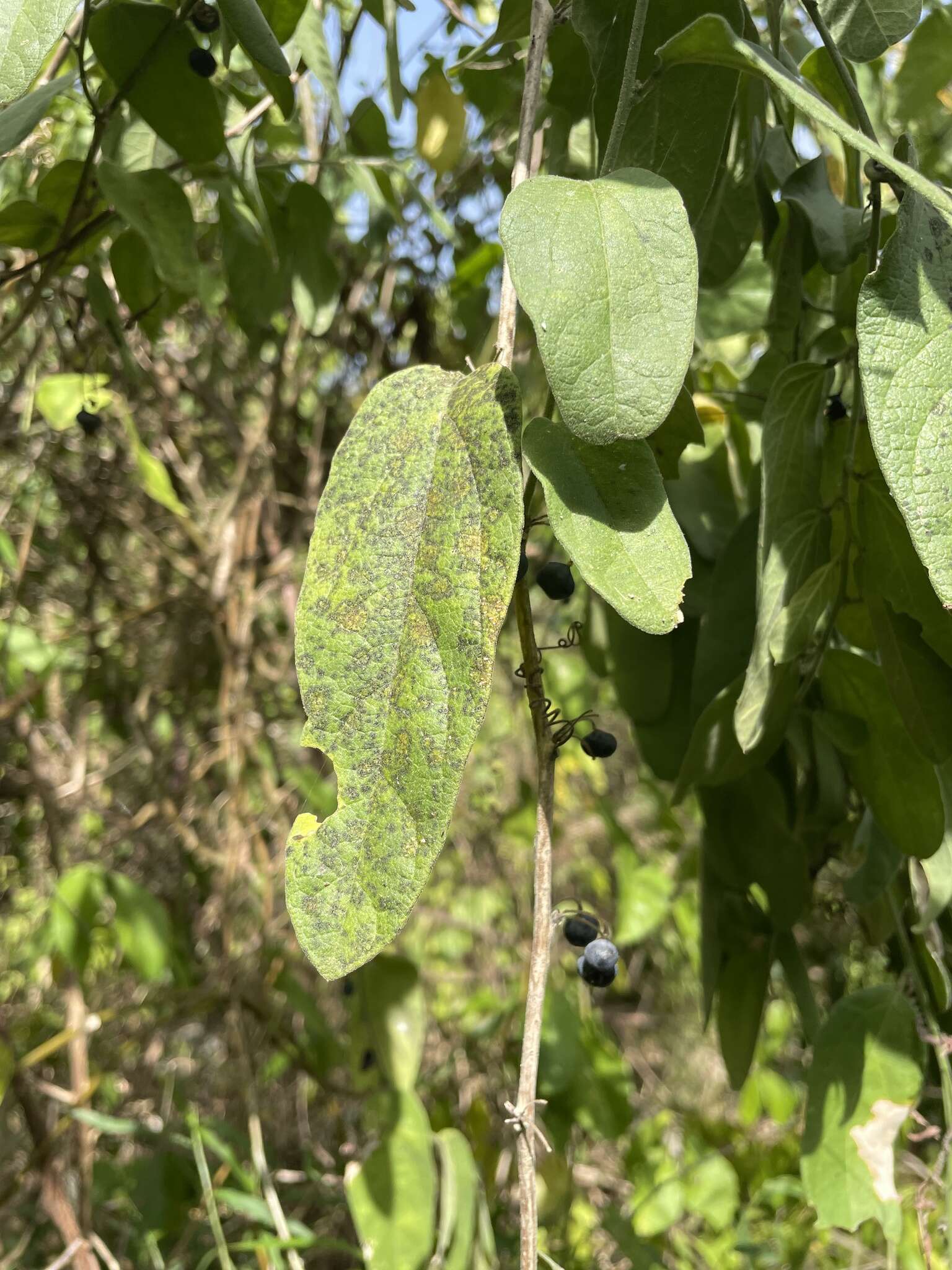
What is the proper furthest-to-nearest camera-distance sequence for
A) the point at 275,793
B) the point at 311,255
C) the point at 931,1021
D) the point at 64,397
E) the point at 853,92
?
the point at 275,793 → the point at 64,397 → the point at 311,255 → the point at 931,1021 → the point at 853,92

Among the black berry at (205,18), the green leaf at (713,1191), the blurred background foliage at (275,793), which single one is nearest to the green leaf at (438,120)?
the blurred background foliage at (275,793)

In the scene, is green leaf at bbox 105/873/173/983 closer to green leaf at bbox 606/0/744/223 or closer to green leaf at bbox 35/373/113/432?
green leaf at bbox 35/373/113/432

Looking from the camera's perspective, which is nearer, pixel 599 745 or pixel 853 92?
pixel 853 92

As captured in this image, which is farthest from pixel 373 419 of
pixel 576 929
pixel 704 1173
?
pixel 704 1173

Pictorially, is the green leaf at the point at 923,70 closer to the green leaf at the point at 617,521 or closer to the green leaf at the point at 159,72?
the green leaf at the point at 159,72

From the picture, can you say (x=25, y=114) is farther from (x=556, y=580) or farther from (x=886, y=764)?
(x=886, y=764)

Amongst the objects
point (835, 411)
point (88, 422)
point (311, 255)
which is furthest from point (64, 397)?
point (835, 411)
